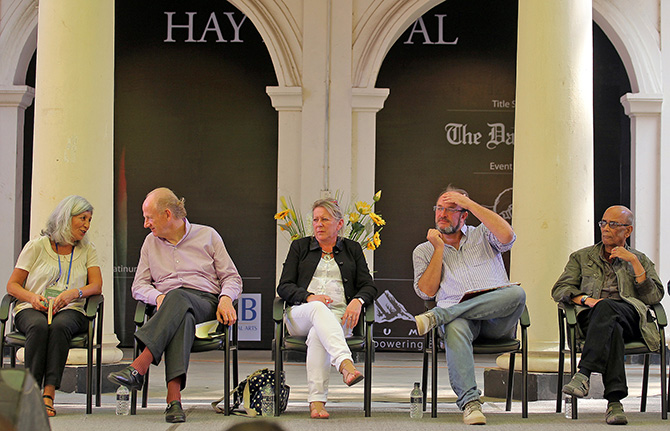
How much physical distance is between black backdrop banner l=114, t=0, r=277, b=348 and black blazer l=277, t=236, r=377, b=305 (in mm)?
3724

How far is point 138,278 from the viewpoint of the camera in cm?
409

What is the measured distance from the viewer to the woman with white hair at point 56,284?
3748mm

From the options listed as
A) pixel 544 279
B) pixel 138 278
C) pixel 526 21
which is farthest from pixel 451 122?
pixel 138 278

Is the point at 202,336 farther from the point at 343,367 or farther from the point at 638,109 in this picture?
the point at 638,109

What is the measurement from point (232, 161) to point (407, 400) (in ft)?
12.9

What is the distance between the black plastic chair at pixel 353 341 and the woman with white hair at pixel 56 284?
3.10ft

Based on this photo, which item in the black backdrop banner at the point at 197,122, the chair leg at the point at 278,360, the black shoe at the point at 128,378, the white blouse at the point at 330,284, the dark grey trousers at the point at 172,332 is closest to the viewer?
the black shoe at the point at 128,378

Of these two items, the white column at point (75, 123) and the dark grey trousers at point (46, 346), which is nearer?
the dark grey trousers at point (46, 346)

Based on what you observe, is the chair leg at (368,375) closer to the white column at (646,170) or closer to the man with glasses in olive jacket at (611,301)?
the man with glasses in olive jacket at (611,301)

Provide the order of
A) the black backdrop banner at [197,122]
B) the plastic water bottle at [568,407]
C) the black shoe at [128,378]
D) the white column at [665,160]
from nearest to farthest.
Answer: the black shoe at [128,378] → the plastic water bottle at [568,407] → the white column at [665,160] → the black backdrop banner at [197,122]

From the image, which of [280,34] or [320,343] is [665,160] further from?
[320,343]

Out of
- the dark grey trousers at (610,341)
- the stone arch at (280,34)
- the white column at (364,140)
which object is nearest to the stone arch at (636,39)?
the white column at (364,140)

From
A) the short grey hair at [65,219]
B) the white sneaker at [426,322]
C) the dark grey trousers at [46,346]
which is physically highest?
the short grey hair at [65,219]

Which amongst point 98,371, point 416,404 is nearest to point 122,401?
point 98,371
